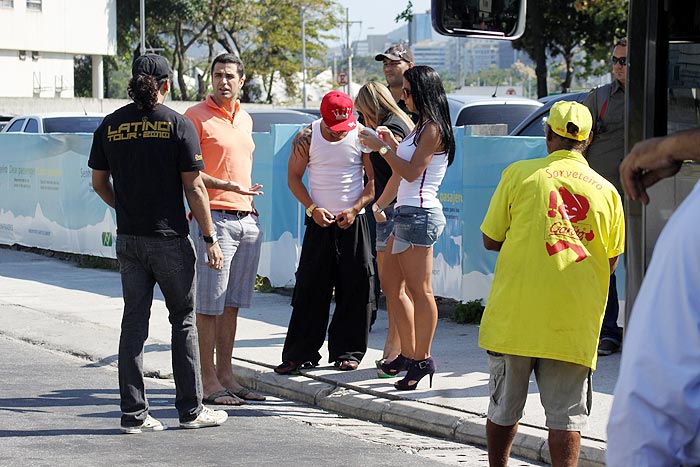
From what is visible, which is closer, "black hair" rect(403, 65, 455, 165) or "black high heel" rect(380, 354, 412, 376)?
"black hair" rect(403, 65, 455, 165)

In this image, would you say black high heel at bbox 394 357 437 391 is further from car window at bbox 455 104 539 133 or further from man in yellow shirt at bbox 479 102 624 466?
car window at bbox 455 104 539 133

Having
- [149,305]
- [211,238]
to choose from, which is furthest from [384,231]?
[149,305]

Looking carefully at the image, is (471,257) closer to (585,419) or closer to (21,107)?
(585,419)

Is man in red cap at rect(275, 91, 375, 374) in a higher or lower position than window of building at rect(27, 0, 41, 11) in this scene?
lower

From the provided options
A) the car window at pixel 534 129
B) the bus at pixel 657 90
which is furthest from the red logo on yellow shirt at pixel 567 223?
the car window at pixel 534 129

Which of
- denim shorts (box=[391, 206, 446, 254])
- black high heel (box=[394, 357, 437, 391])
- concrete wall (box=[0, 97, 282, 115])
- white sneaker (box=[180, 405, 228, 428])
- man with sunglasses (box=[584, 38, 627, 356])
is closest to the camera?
white sneaker (box=[180, 405, 228, 428])

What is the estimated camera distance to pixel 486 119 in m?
14.8

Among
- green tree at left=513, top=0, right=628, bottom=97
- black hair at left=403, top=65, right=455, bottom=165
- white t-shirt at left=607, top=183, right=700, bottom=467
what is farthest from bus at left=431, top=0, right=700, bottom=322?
green tree at left=513, top=0, right=628, bottom=97

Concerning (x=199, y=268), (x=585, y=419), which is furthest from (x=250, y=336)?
(x=585, y=419)

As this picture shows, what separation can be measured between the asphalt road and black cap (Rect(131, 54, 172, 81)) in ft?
6.49

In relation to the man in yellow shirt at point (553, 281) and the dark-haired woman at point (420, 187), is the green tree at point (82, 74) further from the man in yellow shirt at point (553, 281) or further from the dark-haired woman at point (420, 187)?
the man in yellow shirt at point (553, 281)

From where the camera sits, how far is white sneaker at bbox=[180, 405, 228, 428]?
6.83 meters

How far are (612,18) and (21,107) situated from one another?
24529 millimetres

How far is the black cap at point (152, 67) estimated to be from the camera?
650cm
